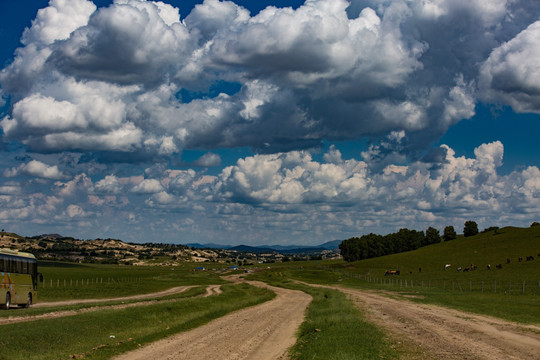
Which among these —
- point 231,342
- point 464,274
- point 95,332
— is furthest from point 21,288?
point 464,274

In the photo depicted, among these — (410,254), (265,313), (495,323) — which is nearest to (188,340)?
(265,313)

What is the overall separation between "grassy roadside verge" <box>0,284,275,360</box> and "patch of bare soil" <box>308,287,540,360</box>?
1340 centimetres

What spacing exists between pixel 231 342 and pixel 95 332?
797cm

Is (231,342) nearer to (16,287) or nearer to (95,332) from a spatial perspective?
(95,332)

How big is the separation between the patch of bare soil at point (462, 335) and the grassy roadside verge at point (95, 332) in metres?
13.4

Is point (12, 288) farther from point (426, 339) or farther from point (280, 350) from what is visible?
point (426, 339)

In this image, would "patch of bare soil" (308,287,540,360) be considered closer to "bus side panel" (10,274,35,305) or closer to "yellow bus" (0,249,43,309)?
"yellow bus" (0,249,43,309)

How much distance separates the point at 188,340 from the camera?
1063 inches

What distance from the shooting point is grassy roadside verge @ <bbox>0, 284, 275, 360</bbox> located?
22466 millimetres

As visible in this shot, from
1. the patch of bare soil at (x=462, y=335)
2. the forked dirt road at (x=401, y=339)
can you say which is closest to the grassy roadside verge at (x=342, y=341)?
the forked dirt road at (x=401, y=339)

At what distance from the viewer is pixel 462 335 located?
27.7 m

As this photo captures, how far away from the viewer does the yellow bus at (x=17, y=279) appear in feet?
141

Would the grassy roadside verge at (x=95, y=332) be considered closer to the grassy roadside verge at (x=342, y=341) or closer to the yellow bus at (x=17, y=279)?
the grassy roadside verge at (x=342, y=341)

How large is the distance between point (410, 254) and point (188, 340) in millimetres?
167608
